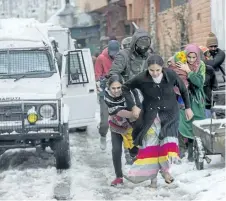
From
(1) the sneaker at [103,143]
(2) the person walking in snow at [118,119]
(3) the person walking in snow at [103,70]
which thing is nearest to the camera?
(2) the person walking in snow at [118,119]

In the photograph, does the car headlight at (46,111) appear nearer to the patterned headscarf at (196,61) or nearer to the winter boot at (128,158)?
the winter boot at (128,158)

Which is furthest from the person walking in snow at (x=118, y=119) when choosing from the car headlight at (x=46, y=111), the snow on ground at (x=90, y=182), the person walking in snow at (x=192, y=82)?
the car headlight at (x=46, y=111)

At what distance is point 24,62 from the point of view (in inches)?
402

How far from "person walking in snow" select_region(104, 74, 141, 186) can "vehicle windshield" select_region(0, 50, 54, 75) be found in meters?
2.32

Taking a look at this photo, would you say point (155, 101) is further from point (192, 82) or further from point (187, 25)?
point (187, 25)

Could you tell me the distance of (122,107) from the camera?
312 inches

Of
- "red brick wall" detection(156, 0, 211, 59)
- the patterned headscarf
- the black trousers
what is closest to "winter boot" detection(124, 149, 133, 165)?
the black trousers

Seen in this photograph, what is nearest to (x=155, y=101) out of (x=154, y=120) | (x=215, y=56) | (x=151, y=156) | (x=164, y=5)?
(x=154, y=120)

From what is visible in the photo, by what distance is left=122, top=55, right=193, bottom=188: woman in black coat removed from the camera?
7594 millimetres

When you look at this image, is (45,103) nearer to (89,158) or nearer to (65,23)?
(89,158)

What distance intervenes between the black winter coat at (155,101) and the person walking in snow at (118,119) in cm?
11

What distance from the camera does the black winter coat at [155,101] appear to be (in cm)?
760

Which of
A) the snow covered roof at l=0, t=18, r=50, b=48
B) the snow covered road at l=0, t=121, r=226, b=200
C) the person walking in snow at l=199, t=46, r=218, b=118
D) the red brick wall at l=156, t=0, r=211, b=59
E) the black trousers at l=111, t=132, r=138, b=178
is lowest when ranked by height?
the snow covered road at l=0, t=121, r=226, b=200

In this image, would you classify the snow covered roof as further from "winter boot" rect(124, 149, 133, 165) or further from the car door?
"winter boot" rect(124, 149, 133, 165)
